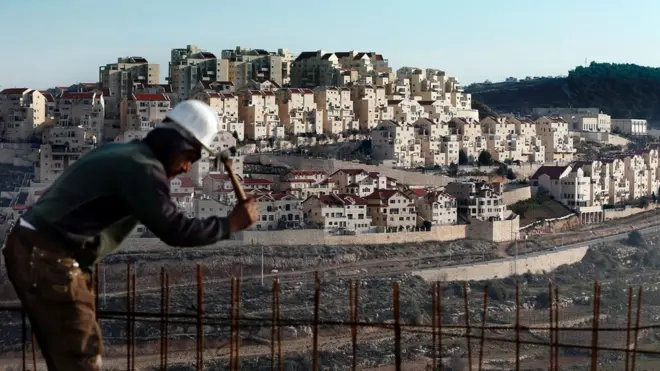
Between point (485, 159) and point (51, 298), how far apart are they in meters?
29.7

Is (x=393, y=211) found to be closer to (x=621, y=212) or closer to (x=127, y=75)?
(x=621, y=212)

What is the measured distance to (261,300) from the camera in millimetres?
18594

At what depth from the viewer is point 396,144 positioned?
30.1 metres

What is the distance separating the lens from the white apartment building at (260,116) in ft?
102

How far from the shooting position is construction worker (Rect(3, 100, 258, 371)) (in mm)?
2309

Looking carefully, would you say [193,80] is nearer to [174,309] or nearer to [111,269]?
[111,269]

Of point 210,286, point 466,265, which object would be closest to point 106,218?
point 210,286

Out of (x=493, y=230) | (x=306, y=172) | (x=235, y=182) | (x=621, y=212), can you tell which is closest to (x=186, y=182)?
(x=306, y=172)

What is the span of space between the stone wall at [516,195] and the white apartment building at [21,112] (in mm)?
10879

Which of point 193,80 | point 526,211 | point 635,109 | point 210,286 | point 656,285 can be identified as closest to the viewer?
point 210,286

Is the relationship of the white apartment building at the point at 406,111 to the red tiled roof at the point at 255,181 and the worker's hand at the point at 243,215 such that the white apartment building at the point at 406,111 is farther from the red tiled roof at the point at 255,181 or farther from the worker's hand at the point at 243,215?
the worker's hand at the point at 243,215

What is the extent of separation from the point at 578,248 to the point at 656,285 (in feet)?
8.80

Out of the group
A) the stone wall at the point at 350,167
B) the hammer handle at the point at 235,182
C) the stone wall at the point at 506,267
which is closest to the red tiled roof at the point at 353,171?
the stone wall at the point at 350,167

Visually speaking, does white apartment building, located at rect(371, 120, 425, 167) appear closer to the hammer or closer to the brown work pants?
the hammer
